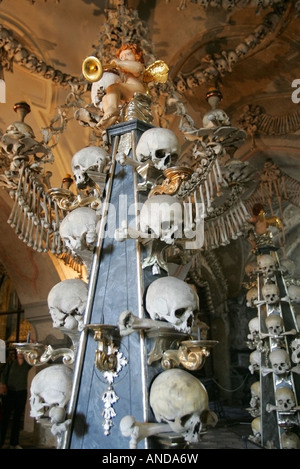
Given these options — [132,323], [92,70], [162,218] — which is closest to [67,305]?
[132,323]

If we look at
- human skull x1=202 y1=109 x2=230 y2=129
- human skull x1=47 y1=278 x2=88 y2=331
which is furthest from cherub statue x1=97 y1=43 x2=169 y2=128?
human skull x1=47 y1=278 x2=88 y2=331

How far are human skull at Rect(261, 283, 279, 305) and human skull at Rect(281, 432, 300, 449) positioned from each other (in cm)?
94

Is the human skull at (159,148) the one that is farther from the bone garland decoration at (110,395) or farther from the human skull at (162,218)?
the bone garland decoration at (110,395)

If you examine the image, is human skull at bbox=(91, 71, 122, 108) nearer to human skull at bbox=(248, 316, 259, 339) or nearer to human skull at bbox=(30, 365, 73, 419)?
human skull at bbox=(30, 365, 73, 419)

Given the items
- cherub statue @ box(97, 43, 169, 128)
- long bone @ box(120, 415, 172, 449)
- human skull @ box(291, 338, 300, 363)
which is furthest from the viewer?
human skull @ box(291, 338, 300, 363)

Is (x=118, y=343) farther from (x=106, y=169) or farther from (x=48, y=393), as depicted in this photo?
(x=106, y=169)

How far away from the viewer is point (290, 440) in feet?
8.80

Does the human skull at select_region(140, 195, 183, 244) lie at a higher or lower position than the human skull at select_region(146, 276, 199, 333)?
higher

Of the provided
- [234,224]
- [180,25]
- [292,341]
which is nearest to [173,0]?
[180,25]

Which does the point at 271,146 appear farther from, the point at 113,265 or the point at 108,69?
the point at 113,265

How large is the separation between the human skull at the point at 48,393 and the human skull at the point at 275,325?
7.03ft

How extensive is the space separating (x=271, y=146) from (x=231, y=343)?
3.56m

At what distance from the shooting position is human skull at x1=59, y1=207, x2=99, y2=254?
4.43 feet

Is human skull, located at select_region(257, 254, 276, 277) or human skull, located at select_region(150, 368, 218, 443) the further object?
human skull, located at select_region(257, 254, 276, 277)
